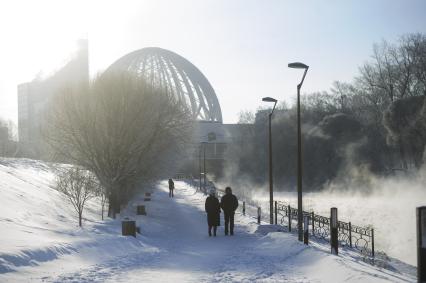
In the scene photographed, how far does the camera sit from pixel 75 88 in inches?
1004

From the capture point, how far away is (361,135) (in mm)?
51906

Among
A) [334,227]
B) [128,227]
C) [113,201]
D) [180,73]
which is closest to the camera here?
[334,227]

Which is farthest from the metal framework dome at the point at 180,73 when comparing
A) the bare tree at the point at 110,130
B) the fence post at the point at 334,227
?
the fence post at the point at 334,227

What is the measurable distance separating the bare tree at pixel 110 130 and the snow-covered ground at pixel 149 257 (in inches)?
217

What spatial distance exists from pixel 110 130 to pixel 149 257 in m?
13.1

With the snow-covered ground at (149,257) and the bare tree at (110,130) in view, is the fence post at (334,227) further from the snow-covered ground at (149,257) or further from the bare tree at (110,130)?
the bare tree at (110,130)

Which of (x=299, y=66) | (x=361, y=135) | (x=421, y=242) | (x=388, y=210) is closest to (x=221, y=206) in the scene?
(x=299, y=66)

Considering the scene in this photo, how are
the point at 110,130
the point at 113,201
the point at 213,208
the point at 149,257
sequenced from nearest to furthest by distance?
the point at 149,257 < the point at 213,208 < the point at 113,201 < the point at 110,130

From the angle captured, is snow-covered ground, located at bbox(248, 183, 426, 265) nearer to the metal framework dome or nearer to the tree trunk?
the tree trunk

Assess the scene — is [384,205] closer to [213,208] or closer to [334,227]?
[213,208]

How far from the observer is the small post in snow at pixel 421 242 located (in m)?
6.82

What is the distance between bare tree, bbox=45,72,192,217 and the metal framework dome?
301ft

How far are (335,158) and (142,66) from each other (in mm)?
76524

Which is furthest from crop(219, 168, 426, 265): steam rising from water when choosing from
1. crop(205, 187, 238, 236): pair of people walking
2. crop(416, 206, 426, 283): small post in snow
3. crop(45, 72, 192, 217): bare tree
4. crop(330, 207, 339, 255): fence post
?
crop(45, 72, 192, 217): bare tree
